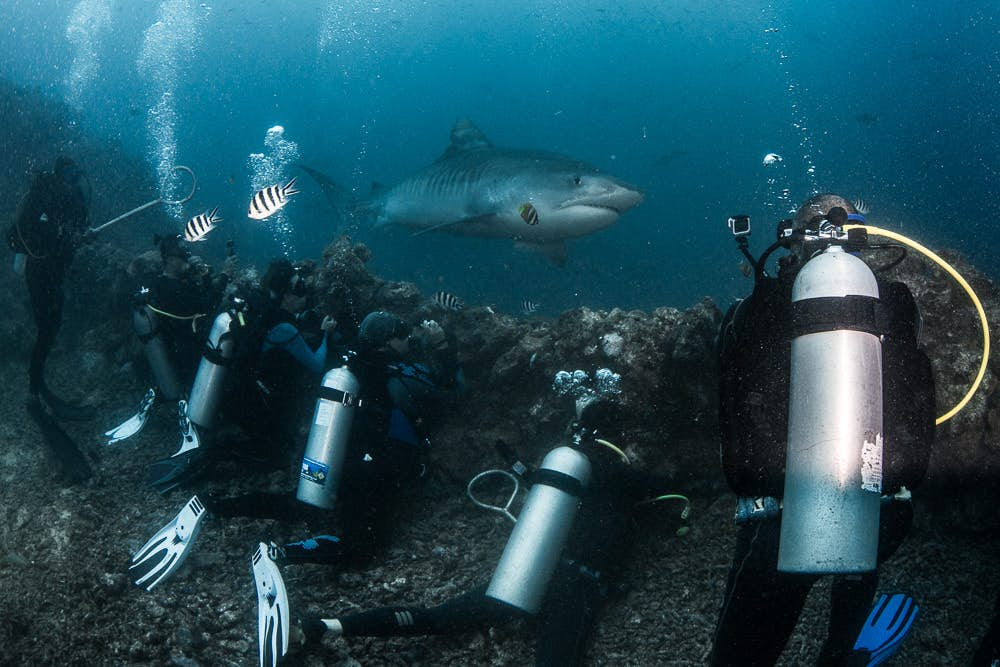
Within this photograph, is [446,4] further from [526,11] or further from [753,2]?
[753,2]

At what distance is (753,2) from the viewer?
108 m

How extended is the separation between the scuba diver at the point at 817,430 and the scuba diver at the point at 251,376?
4451 millimetres

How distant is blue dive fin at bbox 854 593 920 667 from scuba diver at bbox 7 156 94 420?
30.7 ft

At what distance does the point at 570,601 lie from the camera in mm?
3732

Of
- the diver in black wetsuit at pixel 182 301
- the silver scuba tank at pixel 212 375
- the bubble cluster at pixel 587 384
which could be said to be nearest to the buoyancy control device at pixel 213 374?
the silver scuba tank at pixel 212 375

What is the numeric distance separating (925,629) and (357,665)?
3.84 metres

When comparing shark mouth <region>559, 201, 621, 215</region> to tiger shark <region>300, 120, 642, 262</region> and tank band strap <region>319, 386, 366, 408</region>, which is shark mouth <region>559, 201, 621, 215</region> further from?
tank band strap <region>319, 386, 366, 408</region>

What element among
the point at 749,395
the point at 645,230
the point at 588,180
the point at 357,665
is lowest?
the point at 357,665

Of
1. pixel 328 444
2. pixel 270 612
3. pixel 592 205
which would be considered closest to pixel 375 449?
pixel 328 444

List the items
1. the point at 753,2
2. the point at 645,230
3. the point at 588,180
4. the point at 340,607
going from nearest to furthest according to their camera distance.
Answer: the point at 340,607
the point at 588,180
the point at 645,230
the point at 753,2

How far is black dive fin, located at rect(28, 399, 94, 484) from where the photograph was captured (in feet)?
20.5

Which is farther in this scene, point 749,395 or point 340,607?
point 340,607

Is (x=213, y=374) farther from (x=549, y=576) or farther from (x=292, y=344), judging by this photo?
(x=549, y=576)

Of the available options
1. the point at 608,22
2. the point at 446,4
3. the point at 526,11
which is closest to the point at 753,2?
the point at 608,22
